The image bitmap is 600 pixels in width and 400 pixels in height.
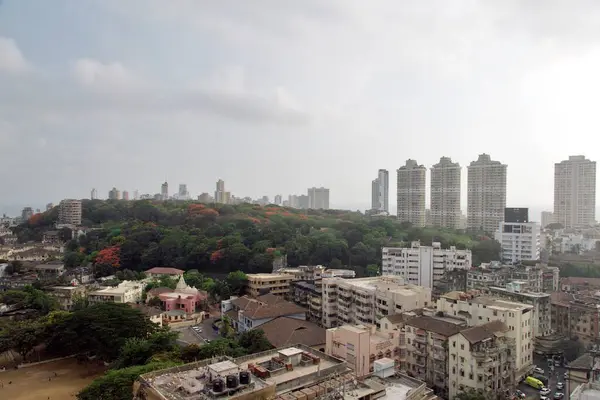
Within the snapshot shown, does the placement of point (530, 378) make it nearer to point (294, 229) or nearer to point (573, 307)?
point (573, 307)

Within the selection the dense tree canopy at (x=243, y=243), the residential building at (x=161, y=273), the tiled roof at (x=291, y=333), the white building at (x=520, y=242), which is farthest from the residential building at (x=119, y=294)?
the white building at (x=520, y=242)

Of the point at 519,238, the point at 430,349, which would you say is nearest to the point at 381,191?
the point at 519,238

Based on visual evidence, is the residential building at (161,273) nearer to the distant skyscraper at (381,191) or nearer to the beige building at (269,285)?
the beige building at (269,285)

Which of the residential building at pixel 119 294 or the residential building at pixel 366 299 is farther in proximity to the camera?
the residential building at pixel 119 294

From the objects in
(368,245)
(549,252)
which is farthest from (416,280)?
(549,252)

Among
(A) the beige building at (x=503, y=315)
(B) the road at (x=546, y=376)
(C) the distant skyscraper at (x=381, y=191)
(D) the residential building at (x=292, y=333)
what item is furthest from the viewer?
(C) the distant skyscraper at (x=381, y=191)

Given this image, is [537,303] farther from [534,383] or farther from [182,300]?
[182,300]
